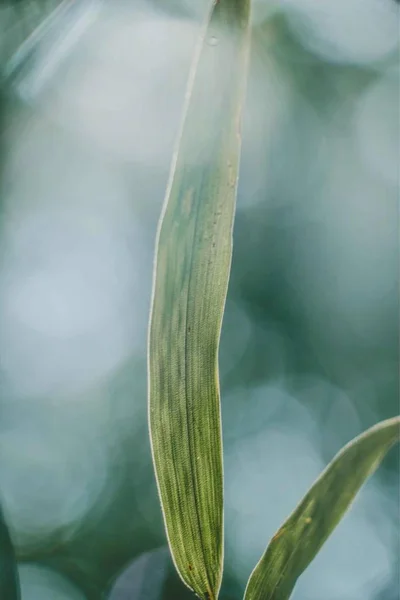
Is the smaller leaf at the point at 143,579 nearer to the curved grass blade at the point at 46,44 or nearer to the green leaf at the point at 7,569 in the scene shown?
the green leaf at the point at 7,569

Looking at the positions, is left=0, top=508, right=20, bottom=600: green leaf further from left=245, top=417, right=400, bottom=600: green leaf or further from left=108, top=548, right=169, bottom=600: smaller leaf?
left=245, top=417, right=400, bottom=600: green leaf

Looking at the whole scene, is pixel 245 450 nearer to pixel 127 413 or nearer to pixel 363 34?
pixel 127 413

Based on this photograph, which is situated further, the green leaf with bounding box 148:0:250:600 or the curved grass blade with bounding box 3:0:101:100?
the curved grass blade with bounding box 3:0:101:100

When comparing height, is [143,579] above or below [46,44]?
below

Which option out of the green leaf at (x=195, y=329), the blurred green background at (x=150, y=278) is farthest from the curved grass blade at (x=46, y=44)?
the green leaf at (x=195, y=329)

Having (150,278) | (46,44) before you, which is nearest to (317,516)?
(150,278)

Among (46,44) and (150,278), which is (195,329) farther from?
(46,44)

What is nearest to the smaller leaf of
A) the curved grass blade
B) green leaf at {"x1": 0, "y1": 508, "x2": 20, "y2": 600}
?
green leaf at {"x1": 0, "y1": 508, "x2": 20, "y2": 600}
